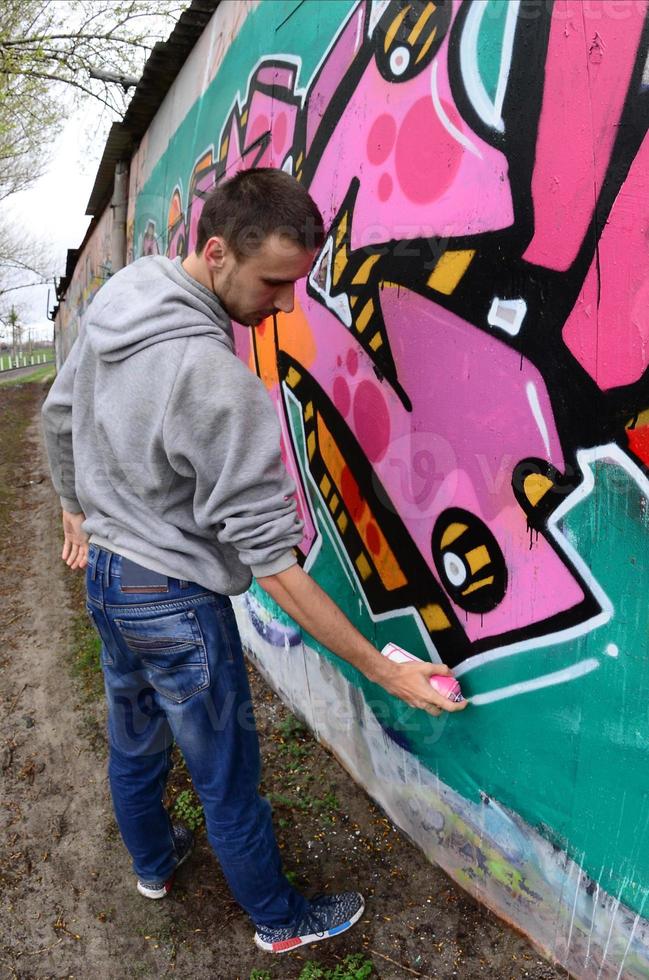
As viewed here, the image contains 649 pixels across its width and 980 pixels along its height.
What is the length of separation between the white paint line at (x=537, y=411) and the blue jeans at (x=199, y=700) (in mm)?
948

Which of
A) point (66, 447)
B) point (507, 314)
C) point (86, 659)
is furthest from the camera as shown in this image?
point (86, 659)

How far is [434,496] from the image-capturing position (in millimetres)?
2080

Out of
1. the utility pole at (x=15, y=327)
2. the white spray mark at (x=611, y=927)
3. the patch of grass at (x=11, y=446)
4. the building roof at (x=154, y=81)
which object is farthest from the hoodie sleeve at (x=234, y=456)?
the utility pole at (x=15, y=327)

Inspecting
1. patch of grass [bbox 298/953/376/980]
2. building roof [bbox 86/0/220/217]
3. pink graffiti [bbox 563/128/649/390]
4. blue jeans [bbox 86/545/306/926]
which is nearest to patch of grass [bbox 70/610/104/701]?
blue jeans [bbox 86/545/306/926]

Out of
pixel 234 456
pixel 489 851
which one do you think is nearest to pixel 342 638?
pixel 234 456

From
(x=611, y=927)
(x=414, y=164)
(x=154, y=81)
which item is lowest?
(x=611, y=927)

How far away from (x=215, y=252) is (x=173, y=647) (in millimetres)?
1014

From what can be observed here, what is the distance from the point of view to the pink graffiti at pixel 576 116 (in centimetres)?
137

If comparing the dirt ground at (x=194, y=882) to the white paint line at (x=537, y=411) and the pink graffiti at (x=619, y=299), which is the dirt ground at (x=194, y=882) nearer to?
the white paint line at (x=537, y=411)

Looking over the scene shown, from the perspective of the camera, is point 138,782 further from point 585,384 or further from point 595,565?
point 585,384

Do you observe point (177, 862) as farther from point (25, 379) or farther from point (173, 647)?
point (25, 379)

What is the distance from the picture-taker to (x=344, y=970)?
6.95 feet

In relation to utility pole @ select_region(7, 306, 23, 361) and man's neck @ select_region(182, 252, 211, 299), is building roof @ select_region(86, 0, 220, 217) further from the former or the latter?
utility pole @ select_region(7, 306, 23, 361)

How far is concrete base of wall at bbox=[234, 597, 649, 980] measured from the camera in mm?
1767
